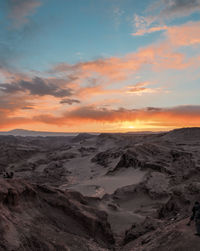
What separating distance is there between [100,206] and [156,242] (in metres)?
8.07

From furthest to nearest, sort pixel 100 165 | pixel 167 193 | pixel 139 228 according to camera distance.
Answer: pixel 100 165
pixel 167 193
pixel 139 228

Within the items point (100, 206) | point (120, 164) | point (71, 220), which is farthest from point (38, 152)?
point (71, 220)

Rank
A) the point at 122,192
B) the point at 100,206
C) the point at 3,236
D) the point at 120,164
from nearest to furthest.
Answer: the point at 3,236
the point at 100,206
the point at 122,192
the point at 120,164

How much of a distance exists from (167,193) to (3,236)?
1472 centimetres

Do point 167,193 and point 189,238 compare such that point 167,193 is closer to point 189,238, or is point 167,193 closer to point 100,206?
point 100,206

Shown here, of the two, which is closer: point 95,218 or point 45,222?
point 45,222

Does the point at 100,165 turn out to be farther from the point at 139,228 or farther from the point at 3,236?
the point at 3,236

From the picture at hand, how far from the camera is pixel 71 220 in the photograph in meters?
9.45

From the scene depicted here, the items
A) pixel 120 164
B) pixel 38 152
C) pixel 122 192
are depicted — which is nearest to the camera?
pixel 122 192

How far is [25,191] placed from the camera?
8992 mm

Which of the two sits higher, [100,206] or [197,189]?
[197,189]

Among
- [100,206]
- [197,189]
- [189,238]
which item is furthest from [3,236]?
[197,189]

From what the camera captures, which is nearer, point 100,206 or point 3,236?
point 3,236

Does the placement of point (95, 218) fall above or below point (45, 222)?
below
